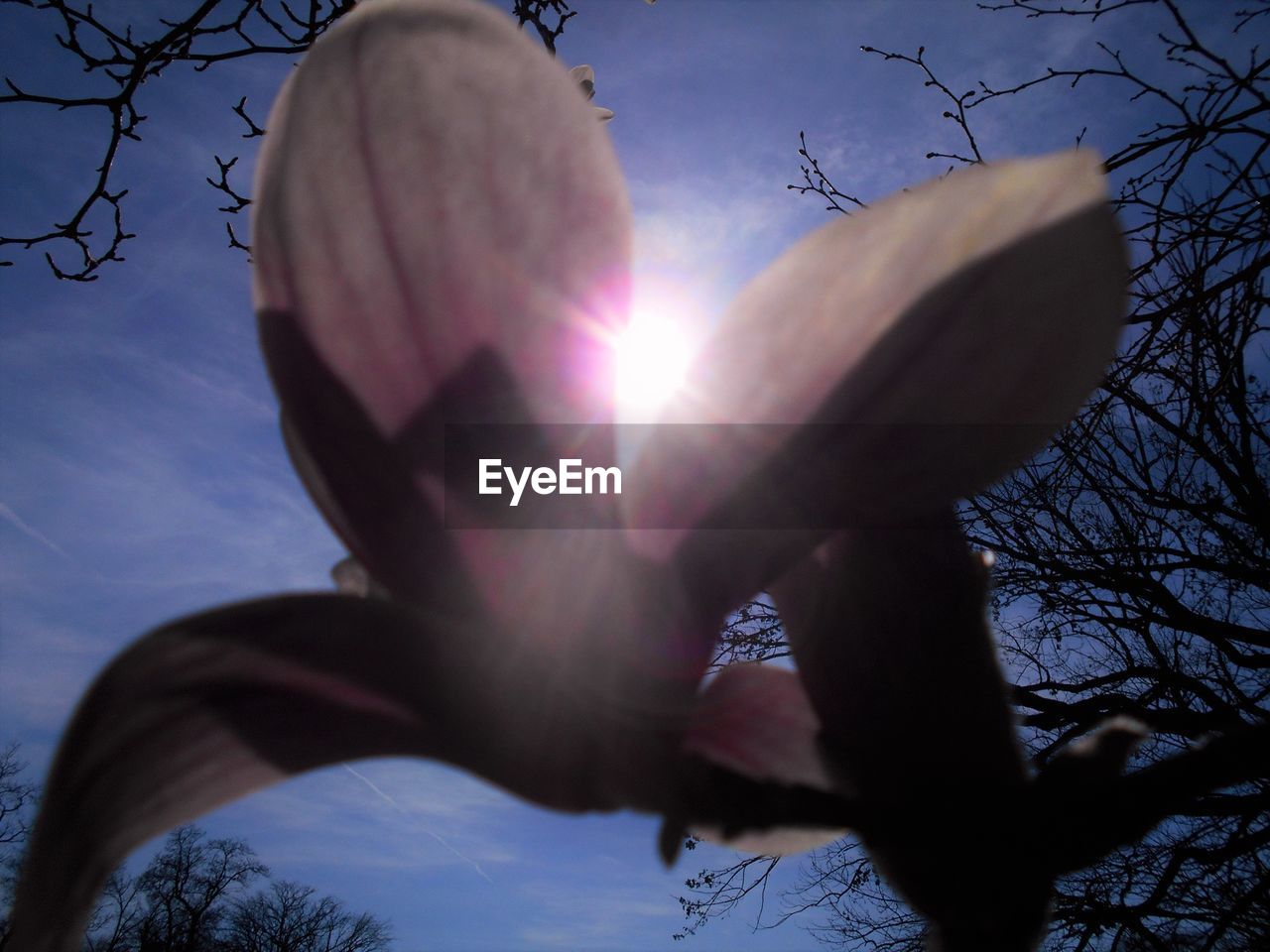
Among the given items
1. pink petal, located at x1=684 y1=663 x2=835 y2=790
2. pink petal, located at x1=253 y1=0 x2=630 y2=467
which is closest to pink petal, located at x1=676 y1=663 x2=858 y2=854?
pink petal, located at x1=684 y1=663 x2=835 y2=790

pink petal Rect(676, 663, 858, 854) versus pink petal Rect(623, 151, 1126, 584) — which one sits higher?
pink petal Rect(623, 151, 1126, 584)

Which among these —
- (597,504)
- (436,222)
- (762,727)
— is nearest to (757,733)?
(762,727)

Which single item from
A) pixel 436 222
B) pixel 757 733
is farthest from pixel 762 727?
pixel 436 222

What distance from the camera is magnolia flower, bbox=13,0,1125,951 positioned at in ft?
0.89

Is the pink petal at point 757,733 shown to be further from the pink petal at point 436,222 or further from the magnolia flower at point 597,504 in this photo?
the pink petal at point 436,222

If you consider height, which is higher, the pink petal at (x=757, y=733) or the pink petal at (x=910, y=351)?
the pink petal at (x=910, y=351)

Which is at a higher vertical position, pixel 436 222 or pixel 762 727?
pixel 436 222

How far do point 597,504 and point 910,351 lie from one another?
125 mm

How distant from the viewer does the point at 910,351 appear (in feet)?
0.91

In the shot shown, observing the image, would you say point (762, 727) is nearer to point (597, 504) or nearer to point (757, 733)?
point (757, 733)

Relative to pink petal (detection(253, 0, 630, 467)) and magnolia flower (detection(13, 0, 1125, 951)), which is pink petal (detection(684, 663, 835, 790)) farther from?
pink petal (detection(253, 0, 630, 467))

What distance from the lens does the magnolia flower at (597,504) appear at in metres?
0.27

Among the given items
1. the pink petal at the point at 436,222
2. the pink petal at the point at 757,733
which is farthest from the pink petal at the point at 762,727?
the pink petal at the point at 436,222

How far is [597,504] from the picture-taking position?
30 centimetres
